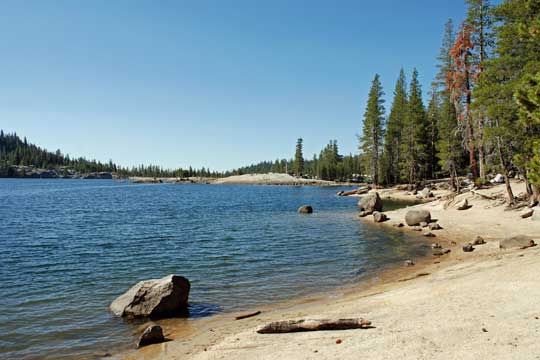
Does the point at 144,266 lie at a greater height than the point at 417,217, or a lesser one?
lesser

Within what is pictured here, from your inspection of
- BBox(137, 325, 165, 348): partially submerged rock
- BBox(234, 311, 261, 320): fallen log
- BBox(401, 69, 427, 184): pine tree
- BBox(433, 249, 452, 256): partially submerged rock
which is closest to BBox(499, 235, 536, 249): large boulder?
BBox(433, 249, 452, 256): partially submerged rock

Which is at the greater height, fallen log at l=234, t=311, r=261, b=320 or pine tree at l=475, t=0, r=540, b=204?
pine tree at l=475, t=0, r=540, b=204

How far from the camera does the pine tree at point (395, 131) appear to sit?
7600 centimetres

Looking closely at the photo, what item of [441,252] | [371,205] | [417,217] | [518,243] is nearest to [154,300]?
[441,252]

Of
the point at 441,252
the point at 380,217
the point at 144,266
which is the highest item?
the point at 380,217

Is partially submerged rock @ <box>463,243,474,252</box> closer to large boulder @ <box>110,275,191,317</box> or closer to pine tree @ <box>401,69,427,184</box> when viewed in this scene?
large boulder @ <box>110,275,191,317</box>

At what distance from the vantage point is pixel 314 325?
8.47 m

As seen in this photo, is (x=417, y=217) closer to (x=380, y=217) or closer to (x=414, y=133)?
(x=380, y=217)

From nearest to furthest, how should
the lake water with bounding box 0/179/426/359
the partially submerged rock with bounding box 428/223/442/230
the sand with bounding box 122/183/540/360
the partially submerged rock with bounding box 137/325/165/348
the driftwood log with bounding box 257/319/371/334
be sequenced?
the sand with bounding box 122/183/540/360 < the driftwood log with bounding box 257/319/371/334 < the partially submerged rock with bounding box 137/325/165/348 < the lake water with bounding box 0/179/426/359 < the partially submerged rock with bounding box 428/223/442/230

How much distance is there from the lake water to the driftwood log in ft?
13.4

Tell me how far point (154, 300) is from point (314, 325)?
582 centimetres

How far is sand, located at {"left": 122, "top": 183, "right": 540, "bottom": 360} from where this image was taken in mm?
6824

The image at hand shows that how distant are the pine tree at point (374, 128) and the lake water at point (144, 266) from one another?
47629 millimetres

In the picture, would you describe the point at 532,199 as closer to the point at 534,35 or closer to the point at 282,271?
the point at 534,35
